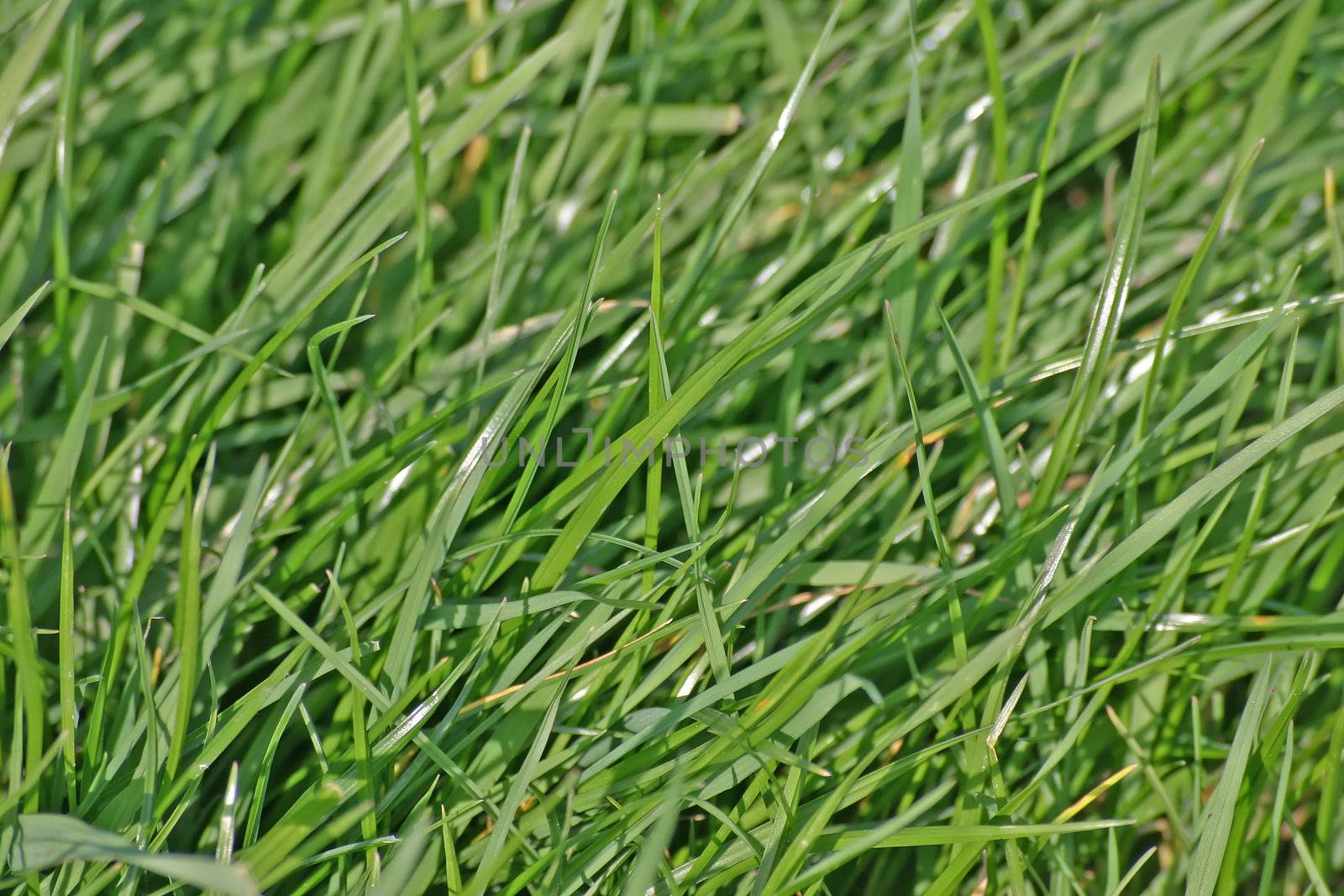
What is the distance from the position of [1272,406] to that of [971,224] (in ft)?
1.07

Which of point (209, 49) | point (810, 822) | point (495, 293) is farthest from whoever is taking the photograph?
point (209, 49)

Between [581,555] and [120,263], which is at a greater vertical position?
[120,263]

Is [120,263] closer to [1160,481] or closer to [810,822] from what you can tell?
[810,822]

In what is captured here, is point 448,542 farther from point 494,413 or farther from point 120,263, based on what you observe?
point 120,263

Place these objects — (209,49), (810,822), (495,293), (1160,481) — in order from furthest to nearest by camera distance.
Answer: (209,49) < (1160,481) < (495,293) < (810,822)

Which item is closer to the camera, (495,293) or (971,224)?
(495,293)

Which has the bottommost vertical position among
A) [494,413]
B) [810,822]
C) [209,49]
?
[810,822]

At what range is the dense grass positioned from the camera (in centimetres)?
72

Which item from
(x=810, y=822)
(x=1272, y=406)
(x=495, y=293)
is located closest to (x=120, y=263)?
(x=495, y=293)

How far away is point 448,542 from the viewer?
29.8 inches

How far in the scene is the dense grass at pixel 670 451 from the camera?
72cm

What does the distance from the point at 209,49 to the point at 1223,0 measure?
105cm

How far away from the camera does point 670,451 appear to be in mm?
760

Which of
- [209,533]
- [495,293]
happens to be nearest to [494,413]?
[495,293]
